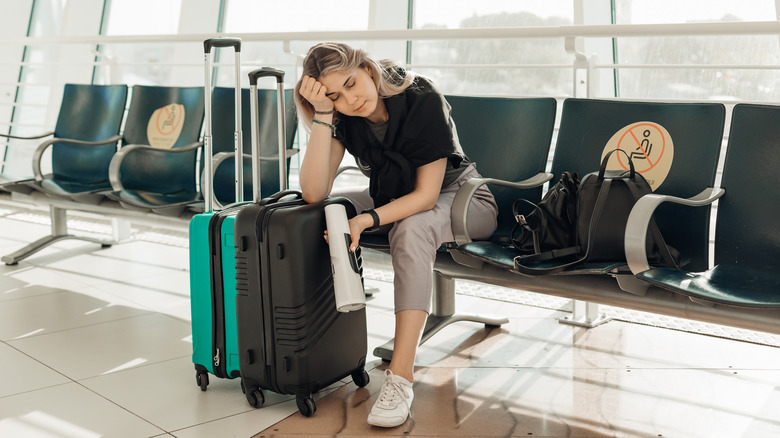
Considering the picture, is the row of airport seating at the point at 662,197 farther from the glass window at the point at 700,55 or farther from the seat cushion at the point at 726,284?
the glass window at the point at 700,55

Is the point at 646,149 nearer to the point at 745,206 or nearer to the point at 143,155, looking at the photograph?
the point at 745,206

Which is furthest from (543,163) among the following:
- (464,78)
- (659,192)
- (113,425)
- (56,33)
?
(56,33)

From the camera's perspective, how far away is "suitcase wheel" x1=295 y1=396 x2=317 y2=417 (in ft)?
6.75

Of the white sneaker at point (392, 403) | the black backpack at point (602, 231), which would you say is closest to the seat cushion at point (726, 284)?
the black backpack at point (602, 231)

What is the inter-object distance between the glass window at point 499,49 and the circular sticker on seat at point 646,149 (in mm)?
2442

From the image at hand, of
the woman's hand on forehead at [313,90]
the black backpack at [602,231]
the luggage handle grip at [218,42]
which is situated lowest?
the black backpack at [602,231]

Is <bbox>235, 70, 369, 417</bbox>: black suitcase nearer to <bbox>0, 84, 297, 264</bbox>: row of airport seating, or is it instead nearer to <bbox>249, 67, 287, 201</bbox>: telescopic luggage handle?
<bbox>249, 67, 287, 201</bbox>: telescopic luggage handle

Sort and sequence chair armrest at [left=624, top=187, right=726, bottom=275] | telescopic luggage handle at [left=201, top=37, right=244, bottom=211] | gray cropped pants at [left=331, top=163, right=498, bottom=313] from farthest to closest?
telescopic luggage handle at [left=201, top=37, right=244, bottom=211] → gray cropped pants at [left=331, top=163, right=498, bottom=313] → chair armrest at [left=624, top=187, right=726, bottom=275]

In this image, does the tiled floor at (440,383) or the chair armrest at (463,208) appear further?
the chair armrest at (463,208)

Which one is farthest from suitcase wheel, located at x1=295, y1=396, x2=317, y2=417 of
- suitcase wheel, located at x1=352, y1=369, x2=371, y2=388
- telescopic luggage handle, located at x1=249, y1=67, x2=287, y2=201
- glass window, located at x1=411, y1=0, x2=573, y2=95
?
glass window, located at x1=411, y1=0, x2=573, y2=95

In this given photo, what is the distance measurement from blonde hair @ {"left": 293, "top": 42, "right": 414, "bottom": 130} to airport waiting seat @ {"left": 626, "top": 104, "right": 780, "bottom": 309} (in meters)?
0.76

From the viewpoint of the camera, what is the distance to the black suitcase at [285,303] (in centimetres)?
202

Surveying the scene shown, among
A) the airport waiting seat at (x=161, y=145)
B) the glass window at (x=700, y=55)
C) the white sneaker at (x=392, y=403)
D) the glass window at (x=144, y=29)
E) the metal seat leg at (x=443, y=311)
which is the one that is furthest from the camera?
the glass window at (x=144, y=29)

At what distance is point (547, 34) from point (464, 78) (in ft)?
8.29
